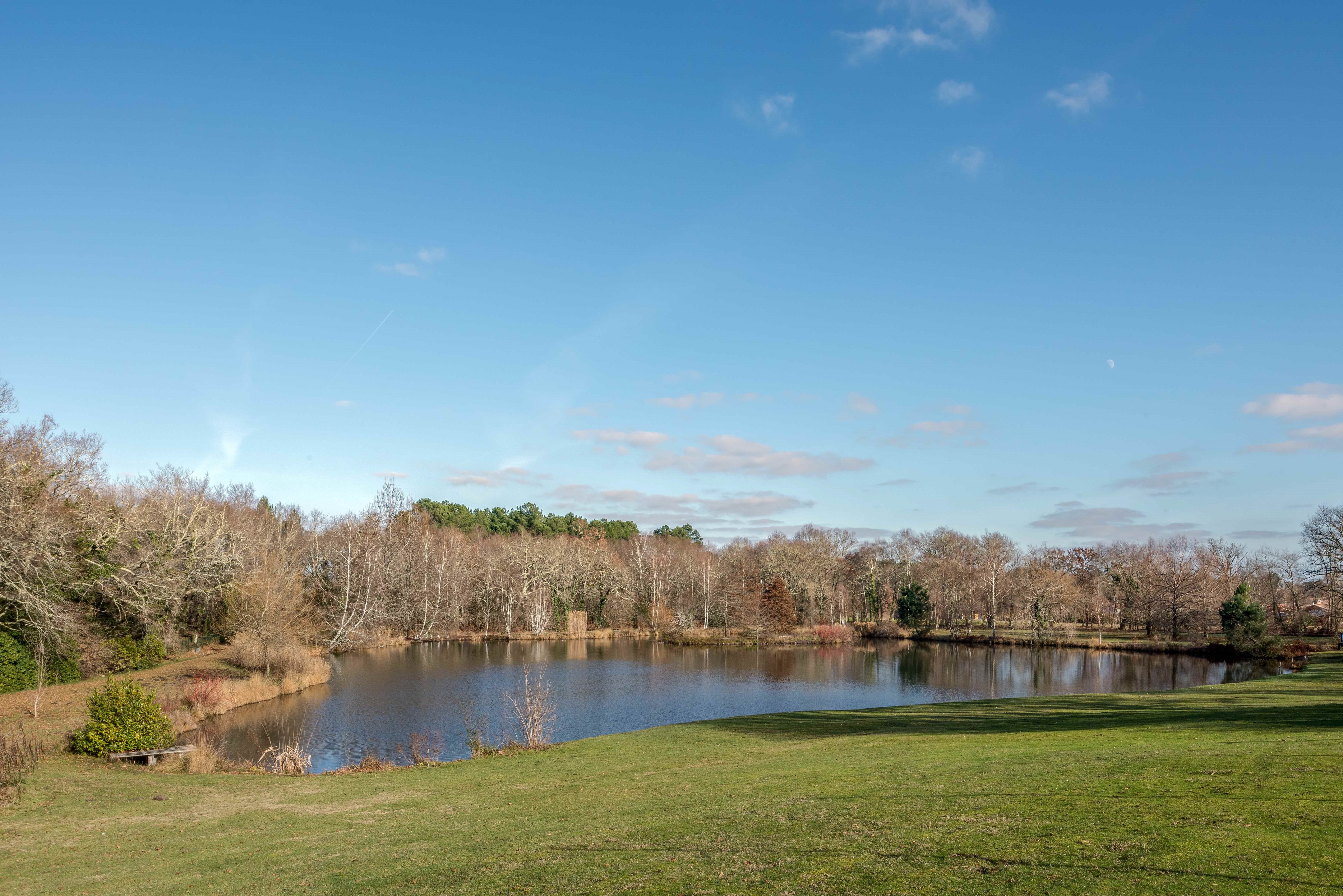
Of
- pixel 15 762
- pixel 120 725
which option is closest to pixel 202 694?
pixel 120 725

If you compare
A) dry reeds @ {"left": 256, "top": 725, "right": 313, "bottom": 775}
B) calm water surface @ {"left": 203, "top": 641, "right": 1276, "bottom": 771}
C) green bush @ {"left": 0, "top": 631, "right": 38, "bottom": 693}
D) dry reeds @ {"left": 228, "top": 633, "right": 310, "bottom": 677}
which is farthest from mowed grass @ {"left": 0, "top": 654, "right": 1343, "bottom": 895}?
dry reeds @ {"left": 228, "top": 633, "right": 310, "bottom": 677}

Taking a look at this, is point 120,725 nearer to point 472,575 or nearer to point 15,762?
point 15,762

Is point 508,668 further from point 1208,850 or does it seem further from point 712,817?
point 1208,850

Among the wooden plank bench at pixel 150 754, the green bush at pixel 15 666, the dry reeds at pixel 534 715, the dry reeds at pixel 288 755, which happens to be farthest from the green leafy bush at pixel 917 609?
the green bush at pixel 15 666

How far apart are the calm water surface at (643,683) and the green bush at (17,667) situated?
6.94 meters

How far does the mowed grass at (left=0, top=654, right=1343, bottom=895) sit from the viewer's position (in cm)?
802

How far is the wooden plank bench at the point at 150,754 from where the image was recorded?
20.1m

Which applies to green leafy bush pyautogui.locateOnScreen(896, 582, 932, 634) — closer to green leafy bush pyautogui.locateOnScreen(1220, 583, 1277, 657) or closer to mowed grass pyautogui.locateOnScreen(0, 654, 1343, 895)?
green leafy bush pyautogui.locateOnScreen(1220, 583, 1277, 657)

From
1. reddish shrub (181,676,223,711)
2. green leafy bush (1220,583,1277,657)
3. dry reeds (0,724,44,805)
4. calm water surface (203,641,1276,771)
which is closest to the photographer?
dry reeds (0,724,44,805)

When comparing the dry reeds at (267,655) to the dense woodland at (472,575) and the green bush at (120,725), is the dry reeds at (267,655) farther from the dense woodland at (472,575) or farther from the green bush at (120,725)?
the green bush at (120,725)

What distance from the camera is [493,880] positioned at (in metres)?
9.57

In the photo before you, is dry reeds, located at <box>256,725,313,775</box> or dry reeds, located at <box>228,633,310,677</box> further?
dry reeds, located at <box>228,633,310,677</box>

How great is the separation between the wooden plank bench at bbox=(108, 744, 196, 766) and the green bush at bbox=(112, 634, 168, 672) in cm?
1880

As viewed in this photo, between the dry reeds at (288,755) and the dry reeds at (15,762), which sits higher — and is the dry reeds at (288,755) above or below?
below
